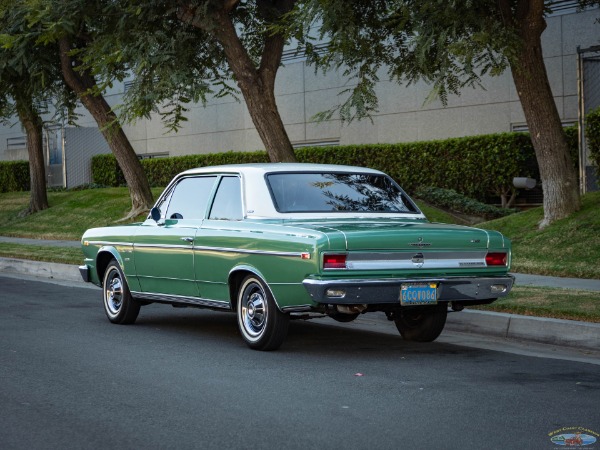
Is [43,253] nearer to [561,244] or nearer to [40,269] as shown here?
[40,269]

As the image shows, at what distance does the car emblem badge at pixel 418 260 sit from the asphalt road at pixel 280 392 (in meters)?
0.79

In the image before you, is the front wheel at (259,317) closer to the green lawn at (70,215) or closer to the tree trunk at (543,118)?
the tree trunk at (543,118)

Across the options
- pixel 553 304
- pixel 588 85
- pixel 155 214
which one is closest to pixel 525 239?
pixel 553 304

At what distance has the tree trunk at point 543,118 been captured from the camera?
1731cm

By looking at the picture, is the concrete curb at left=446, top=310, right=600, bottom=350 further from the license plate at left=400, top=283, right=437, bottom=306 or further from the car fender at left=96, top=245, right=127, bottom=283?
the car fender at left=96, top=245, right=127, bottom=283

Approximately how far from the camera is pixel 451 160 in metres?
24.2

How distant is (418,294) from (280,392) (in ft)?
6.21

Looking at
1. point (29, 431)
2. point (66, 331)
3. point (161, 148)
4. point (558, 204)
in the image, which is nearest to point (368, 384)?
point (29, 431)

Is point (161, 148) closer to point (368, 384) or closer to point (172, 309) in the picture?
point (172, 309)

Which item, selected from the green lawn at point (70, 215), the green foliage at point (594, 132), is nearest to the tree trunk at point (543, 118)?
the green foliage at point (594, 132)

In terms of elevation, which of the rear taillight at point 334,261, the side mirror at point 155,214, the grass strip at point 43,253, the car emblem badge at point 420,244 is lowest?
the grass strip at point 43,253

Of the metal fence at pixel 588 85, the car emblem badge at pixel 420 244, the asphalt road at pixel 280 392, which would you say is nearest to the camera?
the asphalt road at pixel 280 392

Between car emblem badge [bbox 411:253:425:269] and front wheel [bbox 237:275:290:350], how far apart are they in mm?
1183

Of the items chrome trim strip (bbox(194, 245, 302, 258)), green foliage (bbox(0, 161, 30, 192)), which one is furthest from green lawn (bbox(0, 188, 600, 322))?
green foliage (bbox(0, 161, 30, 192))
